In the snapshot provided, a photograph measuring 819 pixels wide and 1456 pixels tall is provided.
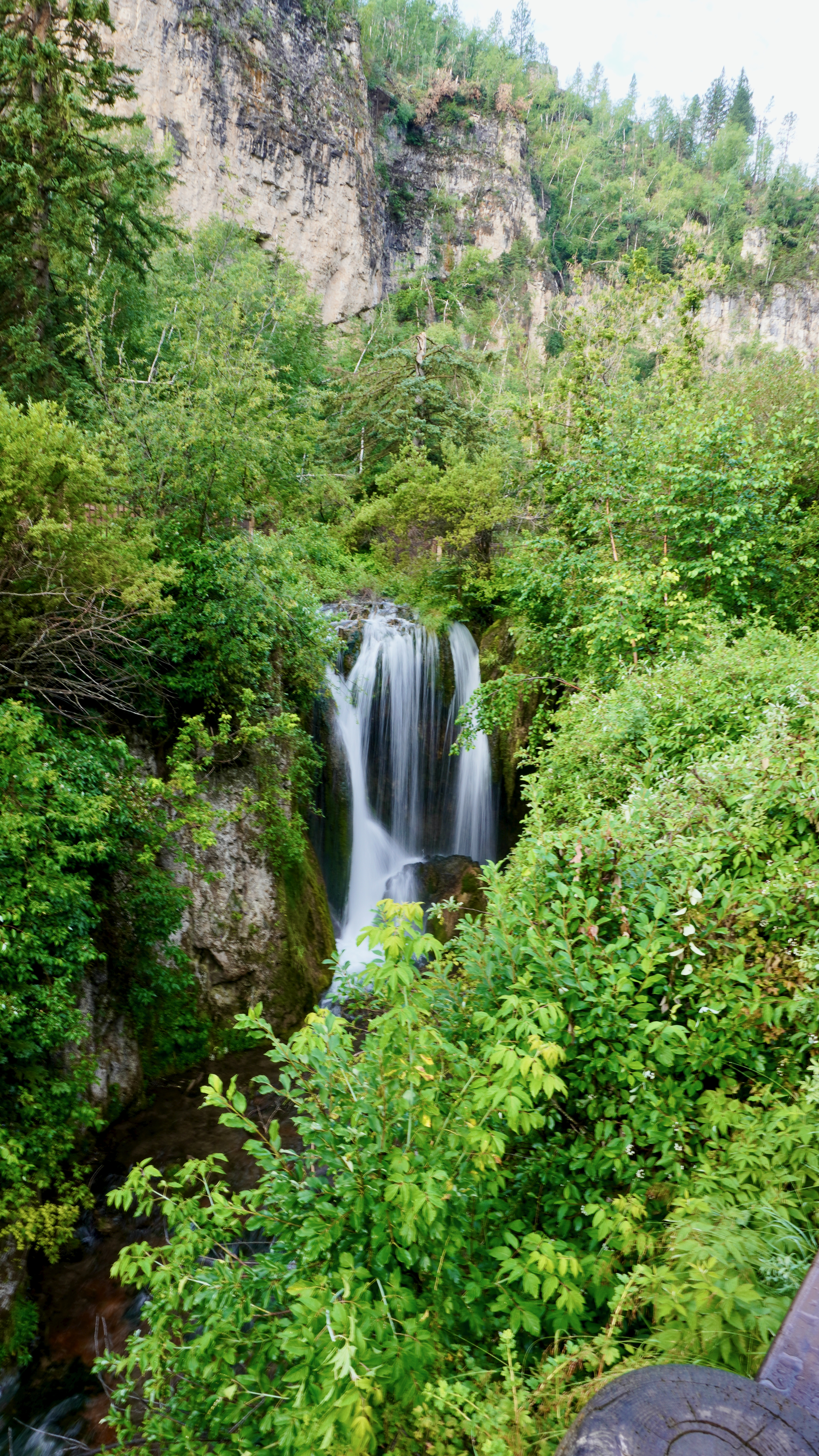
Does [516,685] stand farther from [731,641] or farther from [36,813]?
[36,813]

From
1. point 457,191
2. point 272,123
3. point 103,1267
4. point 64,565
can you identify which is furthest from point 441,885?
point 457,191

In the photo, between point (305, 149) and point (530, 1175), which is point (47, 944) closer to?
point (530, 1175)

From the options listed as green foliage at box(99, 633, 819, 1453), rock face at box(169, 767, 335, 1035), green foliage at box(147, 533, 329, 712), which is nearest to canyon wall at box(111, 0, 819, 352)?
green foliage at box(147, 533, 329, 712)

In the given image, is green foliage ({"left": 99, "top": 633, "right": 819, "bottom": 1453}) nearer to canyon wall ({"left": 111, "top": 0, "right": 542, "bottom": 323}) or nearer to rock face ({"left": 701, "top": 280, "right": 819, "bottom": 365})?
canyon wall ({"left": 111, "top": 0, "right": 542, "bottom": 323})

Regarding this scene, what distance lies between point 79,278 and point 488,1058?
10.1m

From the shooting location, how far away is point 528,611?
10.0 m

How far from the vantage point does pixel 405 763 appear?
496 inches

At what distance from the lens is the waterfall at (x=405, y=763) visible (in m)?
11.9

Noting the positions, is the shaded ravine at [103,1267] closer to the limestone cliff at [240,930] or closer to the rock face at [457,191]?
the limestone cliff at [240,930]

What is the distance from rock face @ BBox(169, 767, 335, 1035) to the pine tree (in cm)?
551

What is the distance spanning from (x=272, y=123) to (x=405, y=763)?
3138 cm

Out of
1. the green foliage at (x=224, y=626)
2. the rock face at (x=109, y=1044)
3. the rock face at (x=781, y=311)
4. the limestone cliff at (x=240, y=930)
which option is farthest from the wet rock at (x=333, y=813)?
the rock face at (x=781, y=311)

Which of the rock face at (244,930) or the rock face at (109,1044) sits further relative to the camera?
the rock face at (244,930)

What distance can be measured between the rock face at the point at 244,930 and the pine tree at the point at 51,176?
5.51 metres
